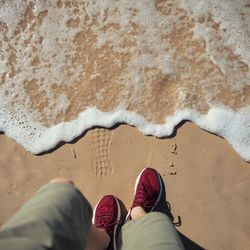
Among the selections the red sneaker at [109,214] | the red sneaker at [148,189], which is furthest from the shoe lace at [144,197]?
the red sneaker at [109,214]

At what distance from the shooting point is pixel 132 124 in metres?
2.78

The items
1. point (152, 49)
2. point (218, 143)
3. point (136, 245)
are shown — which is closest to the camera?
point (136, 245)

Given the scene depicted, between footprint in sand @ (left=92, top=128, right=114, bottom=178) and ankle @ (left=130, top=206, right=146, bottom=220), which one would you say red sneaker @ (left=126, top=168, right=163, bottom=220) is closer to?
ankle @ (left=130, top=206, right=146, bottom=220)

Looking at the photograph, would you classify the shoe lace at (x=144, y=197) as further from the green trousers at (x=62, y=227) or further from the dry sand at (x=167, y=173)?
the green trousers at (x=62, y=227)

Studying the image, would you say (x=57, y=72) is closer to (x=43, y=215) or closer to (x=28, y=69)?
(x=28, y=69)

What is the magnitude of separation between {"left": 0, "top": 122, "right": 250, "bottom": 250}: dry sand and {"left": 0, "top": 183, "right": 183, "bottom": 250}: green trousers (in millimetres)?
414

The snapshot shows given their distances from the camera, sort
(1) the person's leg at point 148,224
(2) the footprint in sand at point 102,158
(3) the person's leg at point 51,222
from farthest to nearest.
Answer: (2) the footprint in sand at point 102,158, (1) the person's leg at point 148,224, (3) the person's leg at point 51,222

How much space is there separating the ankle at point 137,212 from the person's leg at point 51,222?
0.61m

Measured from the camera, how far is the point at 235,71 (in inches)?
111

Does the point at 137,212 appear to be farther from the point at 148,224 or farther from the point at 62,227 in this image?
the point at 62,227

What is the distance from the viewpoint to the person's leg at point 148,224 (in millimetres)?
2137

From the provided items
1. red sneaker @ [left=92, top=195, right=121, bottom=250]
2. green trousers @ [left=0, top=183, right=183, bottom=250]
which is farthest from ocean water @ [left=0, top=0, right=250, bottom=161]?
green trousers @ [left=0, top=183, right=183, bottom=250]

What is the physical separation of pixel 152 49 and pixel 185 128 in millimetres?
652

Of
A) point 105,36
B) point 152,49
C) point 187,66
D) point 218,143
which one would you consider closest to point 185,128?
point 218,143
